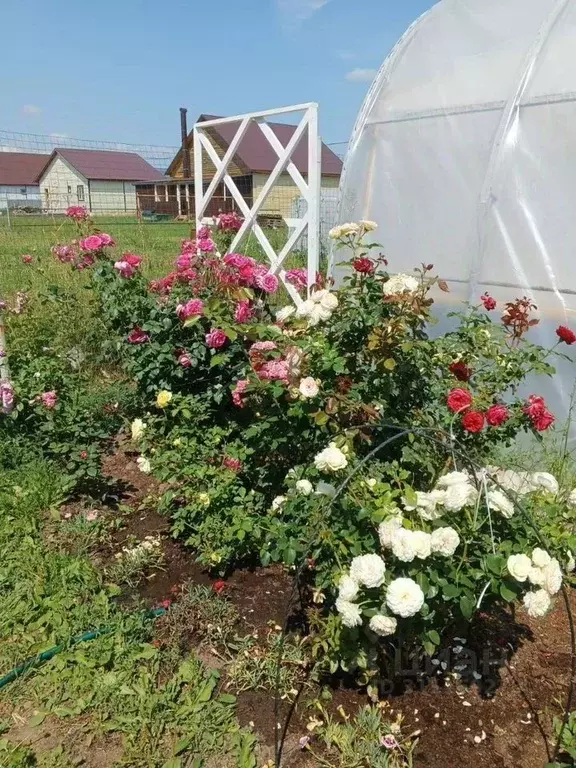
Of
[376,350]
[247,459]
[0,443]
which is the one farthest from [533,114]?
[0,443]

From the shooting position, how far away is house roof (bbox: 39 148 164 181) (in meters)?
45.4

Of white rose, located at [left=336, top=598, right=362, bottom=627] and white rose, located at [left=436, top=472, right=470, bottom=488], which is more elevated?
white rose, located at [left=436, top=472, right=470, bottom=488]

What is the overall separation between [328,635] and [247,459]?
3.29ft

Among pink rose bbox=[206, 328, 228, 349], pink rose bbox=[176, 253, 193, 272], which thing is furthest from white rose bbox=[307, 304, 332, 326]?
pink rose bbox=[176, 253, 193, 272]

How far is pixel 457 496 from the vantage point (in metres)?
1.86

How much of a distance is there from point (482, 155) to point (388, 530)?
11.5 ft

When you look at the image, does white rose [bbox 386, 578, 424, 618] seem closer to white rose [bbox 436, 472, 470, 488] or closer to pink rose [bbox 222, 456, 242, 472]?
white rose [bbox 436, 472, 470, 488]

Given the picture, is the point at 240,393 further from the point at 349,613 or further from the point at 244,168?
the point at 244,168

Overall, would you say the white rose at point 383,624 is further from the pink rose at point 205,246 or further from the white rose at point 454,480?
the pink rose at point 205,246

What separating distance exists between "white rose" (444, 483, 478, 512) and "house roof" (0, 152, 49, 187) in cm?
5679

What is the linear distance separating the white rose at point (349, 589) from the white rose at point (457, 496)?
0.37m

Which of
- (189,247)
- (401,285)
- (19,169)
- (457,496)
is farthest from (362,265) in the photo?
(19,169)

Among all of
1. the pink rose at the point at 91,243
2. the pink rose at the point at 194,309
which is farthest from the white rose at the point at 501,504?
the pink rose at the point at 91,243

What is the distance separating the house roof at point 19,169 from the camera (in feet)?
170
